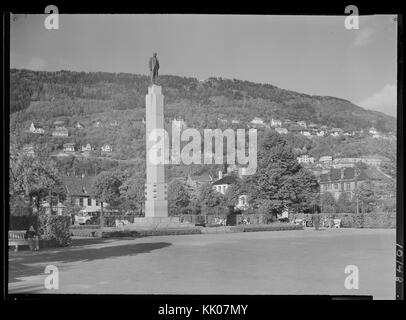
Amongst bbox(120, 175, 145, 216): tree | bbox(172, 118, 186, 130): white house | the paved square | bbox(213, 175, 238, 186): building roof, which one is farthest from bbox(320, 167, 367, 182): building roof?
bbox(120, 175, 145, 216): tree

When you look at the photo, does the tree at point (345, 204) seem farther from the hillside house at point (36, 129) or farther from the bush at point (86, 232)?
the hillside house at point (36, 129)

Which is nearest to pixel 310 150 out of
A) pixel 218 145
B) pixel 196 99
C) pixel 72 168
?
pixel 218 145

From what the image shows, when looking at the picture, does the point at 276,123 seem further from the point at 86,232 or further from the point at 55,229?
the point at 55,229

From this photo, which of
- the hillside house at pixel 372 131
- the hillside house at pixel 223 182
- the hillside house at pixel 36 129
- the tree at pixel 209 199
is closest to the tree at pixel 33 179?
the hillside house at pixel 36 129
